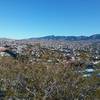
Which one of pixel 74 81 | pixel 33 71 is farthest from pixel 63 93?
pixel 33 71

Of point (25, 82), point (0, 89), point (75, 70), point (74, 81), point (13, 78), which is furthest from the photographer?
point (0, 89)

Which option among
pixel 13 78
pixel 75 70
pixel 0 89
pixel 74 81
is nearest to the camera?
pixel 74 81

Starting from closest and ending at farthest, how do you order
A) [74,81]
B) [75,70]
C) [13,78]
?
[74,81]
[75,70]
[13,78]

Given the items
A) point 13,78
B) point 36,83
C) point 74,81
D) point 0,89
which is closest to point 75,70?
point 74,81

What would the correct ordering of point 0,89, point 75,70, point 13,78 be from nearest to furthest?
point 75,70
point 13,78
point 0,89

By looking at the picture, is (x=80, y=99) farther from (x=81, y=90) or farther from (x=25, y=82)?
(x=25, y=82)

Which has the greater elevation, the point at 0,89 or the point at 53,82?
the point at 53,82

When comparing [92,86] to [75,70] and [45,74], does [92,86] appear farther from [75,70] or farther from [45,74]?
[45,74]

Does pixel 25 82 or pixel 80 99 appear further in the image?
pixel 25 82

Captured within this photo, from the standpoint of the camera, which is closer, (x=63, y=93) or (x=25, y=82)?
(x=63, y=93)
